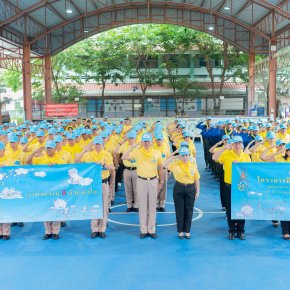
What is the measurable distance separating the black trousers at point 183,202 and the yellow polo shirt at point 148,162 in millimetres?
455

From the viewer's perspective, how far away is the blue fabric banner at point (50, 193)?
23.4 ft

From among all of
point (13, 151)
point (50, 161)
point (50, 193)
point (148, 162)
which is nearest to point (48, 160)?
point (50, 161)

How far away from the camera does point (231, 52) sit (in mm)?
34781

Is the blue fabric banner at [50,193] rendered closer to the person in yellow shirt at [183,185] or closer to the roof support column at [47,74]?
the person in yellow shirt at [183,185]

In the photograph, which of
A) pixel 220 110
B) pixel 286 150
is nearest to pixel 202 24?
pixel 220 110

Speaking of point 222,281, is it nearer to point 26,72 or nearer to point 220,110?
point 26,72

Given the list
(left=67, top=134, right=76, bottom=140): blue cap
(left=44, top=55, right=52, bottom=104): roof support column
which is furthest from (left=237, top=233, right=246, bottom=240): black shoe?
(left=44, top=55, right=52, bottom=104): roof support column

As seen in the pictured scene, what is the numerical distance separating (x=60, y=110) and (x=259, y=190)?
19.0 m

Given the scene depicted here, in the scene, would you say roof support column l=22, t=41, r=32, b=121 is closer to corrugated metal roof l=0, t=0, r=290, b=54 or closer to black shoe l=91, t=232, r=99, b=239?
corrugated metal roof l=0, t=0, r=290, b=54

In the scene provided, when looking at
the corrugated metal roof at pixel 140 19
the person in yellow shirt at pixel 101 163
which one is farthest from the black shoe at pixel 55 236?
the corrugated metal roof at pixel 140 19

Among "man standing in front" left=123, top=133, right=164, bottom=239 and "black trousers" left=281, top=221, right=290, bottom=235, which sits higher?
"man standing in front" left=123, top=133, right=164, bottom=239

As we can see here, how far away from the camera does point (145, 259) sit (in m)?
6.28

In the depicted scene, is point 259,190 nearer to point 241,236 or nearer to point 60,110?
point 241,236

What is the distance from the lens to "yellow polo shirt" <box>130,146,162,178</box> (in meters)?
7.19
